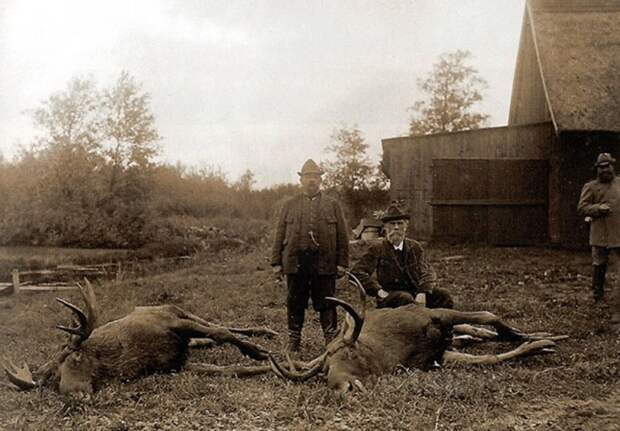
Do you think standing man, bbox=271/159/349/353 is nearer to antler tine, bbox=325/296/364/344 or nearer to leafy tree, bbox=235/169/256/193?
antler tine, bbox=325/296/364/344

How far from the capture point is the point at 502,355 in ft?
19.7

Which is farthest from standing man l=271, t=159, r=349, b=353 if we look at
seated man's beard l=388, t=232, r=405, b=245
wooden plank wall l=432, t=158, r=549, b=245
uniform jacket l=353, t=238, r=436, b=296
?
wooden plank wall l=432, t=158, r=549, b=245

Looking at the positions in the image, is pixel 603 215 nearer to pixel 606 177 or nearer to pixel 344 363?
pixel 606 177

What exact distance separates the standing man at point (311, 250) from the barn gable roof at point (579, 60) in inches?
276

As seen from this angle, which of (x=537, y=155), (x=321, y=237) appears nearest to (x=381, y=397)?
(x=321, y=237)

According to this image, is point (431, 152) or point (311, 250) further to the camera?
point (431, 152)

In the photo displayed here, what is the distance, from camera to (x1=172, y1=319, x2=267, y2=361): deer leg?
639cm

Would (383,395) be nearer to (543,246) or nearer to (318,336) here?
(318,336)

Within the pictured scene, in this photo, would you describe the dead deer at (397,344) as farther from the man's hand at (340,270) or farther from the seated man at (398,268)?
the man's hand at (340,270)

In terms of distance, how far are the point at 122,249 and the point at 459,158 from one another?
548 inches

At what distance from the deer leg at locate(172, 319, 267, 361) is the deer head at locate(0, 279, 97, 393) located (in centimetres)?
94

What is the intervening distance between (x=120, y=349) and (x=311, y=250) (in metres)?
2.25

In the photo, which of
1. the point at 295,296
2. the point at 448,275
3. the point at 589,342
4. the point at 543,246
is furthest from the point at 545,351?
the point at 543,246

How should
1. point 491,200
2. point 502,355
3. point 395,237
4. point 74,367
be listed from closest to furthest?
1. point 74,367
2. point 502,355
3. point 395,237
4. point 491,200
